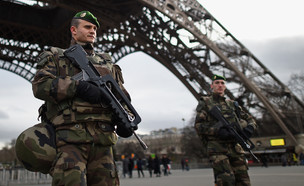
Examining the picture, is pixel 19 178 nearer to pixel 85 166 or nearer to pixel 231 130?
pixel 231 130

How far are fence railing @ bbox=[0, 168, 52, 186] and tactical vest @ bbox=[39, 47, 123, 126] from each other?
12.6m

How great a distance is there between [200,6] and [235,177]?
1773 cm

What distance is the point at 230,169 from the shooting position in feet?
15.1

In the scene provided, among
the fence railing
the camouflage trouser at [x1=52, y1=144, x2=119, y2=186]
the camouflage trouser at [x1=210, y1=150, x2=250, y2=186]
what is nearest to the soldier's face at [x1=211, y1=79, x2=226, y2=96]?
the camouflage trouser at [x1=210, y1=150, x2=250, y2=186]

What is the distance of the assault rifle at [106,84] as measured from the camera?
98.0 inches

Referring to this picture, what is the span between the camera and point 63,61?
268 cm

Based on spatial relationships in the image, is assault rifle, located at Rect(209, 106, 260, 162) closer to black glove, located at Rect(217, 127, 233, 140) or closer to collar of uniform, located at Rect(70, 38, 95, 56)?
black glove, located at Rect(217, 127, 233, 140)

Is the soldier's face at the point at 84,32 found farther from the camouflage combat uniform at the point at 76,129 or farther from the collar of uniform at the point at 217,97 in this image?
the collar of uniform at the point at 217,97

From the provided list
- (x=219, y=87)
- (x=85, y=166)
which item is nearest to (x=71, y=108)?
(x=85, y=166)

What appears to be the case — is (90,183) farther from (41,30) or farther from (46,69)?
(41,30)

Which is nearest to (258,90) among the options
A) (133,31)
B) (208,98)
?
(133,31)

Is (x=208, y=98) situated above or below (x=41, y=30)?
below

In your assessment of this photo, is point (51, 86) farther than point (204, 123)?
No

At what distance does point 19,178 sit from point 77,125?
13.4 m
